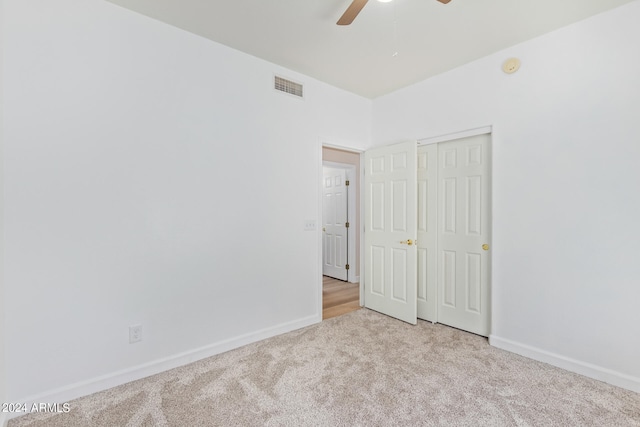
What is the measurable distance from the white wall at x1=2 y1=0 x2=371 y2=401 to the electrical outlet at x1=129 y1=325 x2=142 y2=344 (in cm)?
4

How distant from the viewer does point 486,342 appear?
9.03 feet

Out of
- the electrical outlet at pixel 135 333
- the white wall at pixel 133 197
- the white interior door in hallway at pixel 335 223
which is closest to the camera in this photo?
the white wall at pixel 133 197

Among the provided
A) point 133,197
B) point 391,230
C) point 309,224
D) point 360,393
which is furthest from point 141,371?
point 391,230

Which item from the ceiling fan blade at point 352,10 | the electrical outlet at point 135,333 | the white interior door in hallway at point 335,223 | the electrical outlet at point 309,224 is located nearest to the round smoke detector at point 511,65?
the ceiling fan blade at point 352,10

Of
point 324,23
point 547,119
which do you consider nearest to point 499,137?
point 547,119

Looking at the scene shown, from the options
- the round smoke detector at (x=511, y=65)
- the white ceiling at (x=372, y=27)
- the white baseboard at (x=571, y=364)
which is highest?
the white ceiling at (x=372, y=27)

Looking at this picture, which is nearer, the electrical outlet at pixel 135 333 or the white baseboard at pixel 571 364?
the white baseboard at pixel 571 364

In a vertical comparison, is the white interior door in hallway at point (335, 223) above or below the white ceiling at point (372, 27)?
below

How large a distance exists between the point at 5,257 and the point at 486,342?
372 cm

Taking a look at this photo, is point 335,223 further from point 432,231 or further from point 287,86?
point 287,86

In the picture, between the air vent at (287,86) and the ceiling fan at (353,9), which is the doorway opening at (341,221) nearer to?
the air vent at (287,86)

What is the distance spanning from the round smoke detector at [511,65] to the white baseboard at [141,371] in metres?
3.19

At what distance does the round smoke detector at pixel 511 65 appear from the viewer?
2561mm

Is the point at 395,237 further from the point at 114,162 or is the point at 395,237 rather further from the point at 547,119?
the point at 114,162
